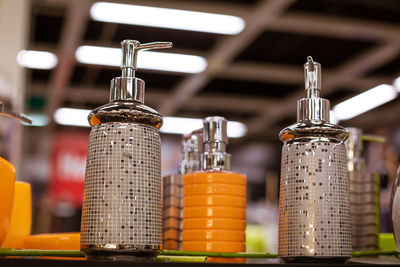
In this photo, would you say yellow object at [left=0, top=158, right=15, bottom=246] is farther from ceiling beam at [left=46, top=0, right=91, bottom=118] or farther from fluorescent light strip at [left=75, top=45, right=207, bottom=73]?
fluorescent light strip at [left=75, top=45, right=207, bottom=73]

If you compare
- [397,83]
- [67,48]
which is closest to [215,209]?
[67,48]

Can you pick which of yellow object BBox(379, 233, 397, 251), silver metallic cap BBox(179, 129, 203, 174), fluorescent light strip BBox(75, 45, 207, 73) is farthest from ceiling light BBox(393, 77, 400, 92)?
silver metallic cap BBox(179, 129, 203, 174)

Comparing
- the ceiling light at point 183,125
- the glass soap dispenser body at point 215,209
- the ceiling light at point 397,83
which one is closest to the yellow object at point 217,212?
the glass soap dispenser body at point 215,209

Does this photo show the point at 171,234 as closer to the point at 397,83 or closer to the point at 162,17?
the point at 162,17

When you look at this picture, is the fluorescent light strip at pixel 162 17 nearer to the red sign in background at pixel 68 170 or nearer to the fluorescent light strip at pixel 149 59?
the fluorescent light strip at pixel 149 59

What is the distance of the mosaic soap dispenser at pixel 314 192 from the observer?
1.48 feet

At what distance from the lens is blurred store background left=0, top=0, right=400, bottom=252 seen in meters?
2.75

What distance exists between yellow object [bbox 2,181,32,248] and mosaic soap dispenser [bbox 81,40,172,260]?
0.79 feet

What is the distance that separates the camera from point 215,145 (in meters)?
0.59

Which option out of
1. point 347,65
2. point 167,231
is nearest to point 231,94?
point 347,65

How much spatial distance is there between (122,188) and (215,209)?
0.51ft

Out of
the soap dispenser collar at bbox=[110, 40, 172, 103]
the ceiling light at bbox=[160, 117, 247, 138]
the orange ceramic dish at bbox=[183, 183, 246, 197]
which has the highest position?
the ceiling light at bbox=[160, 117, 247, 138]

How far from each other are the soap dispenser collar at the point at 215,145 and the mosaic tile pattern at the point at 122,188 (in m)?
Result: 0.14

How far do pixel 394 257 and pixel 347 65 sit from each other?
3.26 meters
